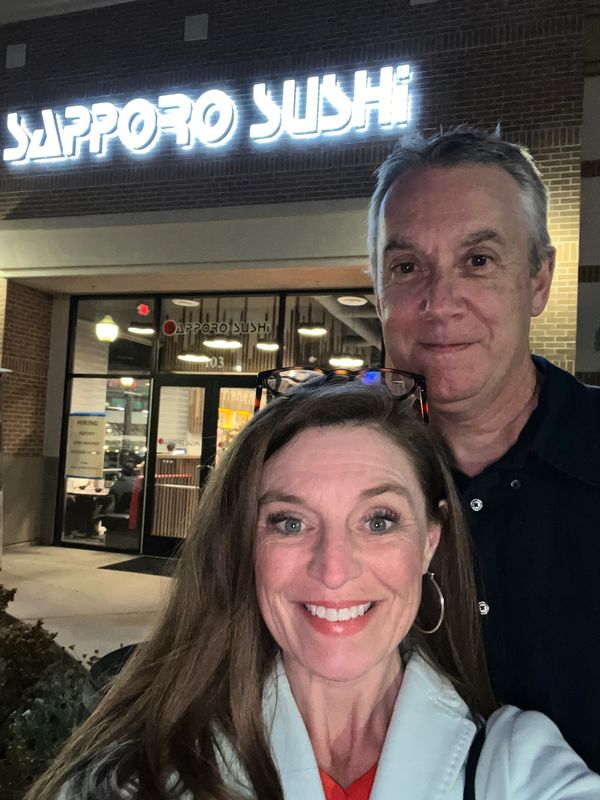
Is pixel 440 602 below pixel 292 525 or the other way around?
below

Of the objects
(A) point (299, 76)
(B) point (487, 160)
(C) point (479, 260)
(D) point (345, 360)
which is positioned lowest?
(C) point (479, 260)

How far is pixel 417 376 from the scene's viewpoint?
165cm

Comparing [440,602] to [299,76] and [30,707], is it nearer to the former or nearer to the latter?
[30,707]

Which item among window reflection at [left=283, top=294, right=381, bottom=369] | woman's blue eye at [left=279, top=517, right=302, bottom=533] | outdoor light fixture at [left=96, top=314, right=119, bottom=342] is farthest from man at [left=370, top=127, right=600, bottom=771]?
outdoor light fixture at [left=96, top=314, right=119, bottom=342]

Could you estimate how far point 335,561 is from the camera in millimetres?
1363

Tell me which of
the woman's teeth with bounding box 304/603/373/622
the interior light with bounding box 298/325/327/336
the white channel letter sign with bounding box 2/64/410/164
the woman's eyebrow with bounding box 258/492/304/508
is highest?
the white channel letter sign with bounding box 2/64/410/164

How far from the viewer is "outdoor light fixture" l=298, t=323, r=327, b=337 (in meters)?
9.50

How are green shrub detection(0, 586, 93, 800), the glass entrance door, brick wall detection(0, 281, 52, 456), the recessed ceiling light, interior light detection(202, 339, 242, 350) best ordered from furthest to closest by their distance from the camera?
brick wall detection(0, 281, 52, 456), the glass entrance door, interior light detection(202, 339, 242, 350), the recessed ceiling light, green shrub detection(0, 586, 93, 800)

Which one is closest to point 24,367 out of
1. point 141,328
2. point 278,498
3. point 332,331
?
point 141,328

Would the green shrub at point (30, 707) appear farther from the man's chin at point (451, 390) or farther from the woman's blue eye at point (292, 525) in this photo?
the man's chin at point (451, 390)

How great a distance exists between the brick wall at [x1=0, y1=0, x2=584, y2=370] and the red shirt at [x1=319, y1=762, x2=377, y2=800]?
6763 mm

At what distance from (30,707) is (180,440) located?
23.1 ft

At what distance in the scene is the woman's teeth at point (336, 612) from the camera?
137 cm

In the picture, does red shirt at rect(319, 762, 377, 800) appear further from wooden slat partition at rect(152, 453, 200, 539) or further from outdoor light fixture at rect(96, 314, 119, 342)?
outdoor light fixture at rect(96, 314, 119, 342)
